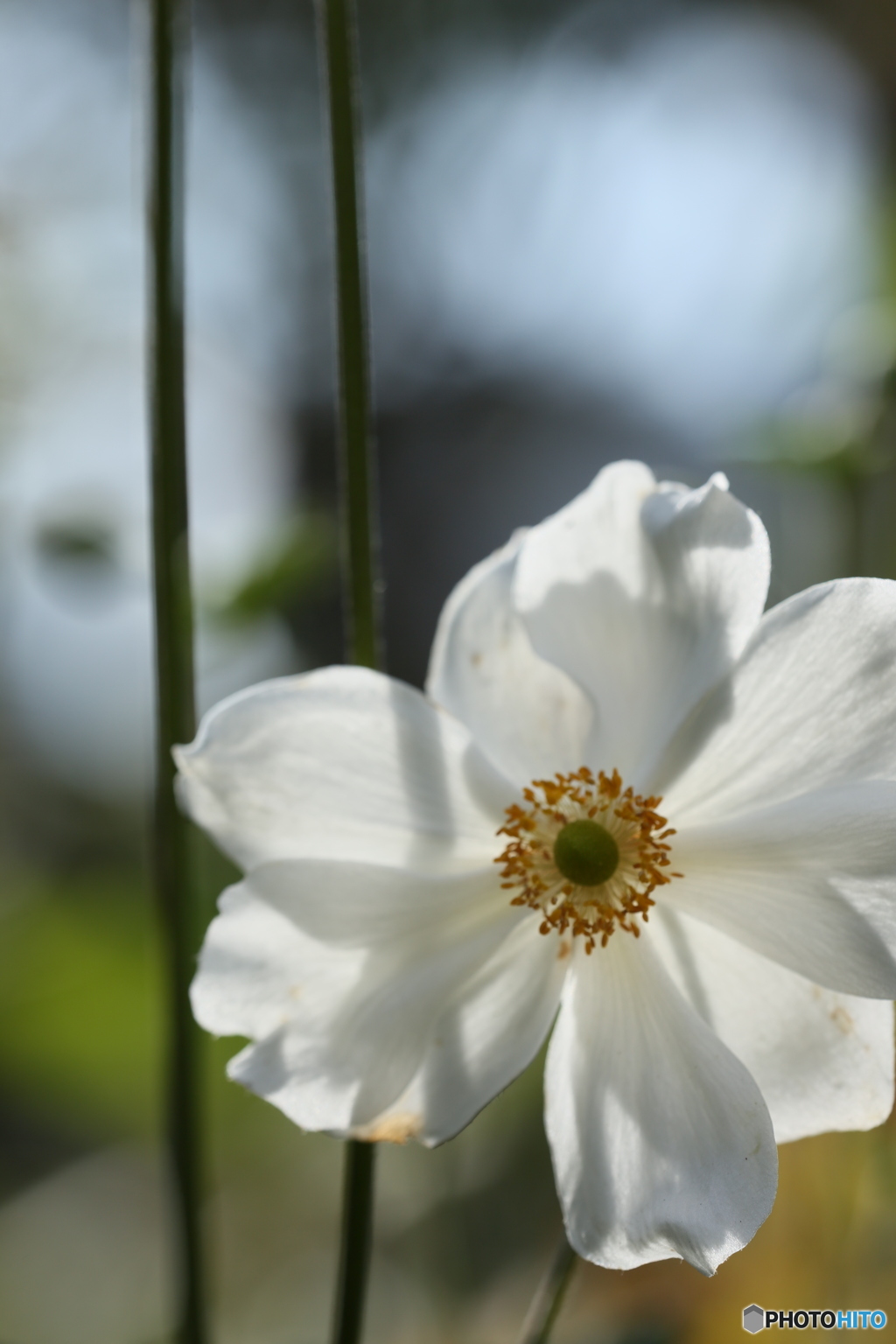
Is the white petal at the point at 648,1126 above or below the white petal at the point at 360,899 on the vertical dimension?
below

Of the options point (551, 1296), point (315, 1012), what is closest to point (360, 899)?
point (315, 1012)

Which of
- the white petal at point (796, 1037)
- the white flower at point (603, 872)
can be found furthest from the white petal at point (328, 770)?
the white petal at point (796, 1037)

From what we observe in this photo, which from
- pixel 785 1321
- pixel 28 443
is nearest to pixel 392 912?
pixel 785 1321

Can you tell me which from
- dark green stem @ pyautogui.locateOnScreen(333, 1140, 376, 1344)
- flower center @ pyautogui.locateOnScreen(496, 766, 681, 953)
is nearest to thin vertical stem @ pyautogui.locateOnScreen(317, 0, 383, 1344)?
dark green stem @ pyautogui.locateOnScreen(333, 1140, 376, 1344)

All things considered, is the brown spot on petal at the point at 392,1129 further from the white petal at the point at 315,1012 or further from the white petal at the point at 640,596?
the white petal at the point at 640,596

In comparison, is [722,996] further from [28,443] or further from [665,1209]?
[28,443]

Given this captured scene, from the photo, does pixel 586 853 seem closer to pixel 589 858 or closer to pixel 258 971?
pixel 589 858
